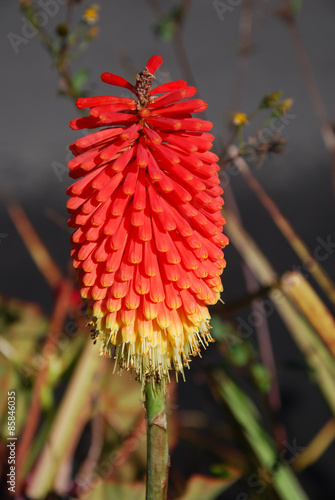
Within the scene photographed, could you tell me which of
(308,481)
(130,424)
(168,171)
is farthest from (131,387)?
(168,171)

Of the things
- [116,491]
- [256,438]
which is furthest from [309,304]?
[116,491]

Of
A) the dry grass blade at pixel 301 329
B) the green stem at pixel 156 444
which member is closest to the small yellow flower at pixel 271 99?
the dry grass blade at pixel 301 329

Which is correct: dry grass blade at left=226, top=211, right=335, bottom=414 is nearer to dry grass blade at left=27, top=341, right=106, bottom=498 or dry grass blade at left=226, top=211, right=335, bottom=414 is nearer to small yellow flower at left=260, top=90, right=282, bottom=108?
small yellow flower at left=260, top=90, right=282, bottom=108

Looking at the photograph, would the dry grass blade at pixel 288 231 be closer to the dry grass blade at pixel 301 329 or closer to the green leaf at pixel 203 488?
the dry grass blade at pixel 301 329

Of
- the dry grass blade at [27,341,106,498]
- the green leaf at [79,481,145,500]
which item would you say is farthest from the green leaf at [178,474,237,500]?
the dry grass blade at [27,341,106,498]

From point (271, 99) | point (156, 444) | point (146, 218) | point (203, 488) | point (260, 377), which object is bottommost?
point (203, 488)

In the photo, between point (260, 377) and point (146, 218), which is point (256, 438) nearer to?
point (260, 377)

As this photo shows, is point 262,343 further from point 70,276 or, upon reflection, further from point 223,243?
point 223,243
